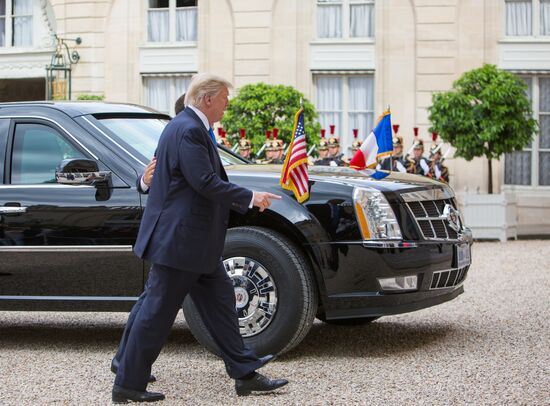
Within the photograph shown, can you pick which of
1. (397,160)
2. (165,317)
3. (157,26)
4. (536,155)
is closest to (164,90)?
(157,26)

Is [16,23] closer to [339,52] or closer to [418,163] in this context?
[339,52]

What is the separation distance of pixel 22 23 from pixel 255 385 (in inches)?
996

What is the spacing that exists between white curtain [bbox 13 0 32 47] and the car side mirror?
2338 cm

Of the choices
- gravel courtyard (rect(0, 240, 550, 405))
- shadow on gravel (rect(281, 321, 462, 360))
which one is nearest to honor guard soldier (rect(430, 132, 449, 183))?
gravel courtyard (rect(0, 240, 550, 405))

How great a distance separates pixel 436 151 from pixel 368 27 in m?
4.39

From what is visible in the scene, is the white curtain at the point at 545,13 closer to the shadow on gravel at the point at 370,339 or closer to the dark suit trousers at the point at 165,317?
the shadow on gravel at the point at 370,339

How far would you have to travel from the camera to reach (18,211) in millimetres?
7758

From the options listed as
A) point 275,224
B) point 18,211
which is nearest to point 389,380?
point 275,224

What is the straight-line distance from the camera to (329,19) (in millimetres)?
25797

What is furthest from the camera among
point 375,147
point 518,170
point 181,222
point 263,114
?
point 518,170

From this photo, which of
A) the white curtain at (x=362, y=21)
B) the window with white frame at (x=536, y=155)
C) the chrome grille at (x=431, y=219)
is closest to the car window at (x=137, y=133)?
the chrome grille at (x=431, y=219)

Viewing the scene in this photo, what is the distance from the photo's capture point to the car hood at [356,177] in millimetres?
7434

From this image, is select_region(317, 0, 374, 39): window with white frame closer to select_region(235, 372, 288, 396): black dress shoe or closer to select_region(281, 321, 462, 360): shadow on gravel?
select_region(281, 321, 462, 360): shadow on gravel

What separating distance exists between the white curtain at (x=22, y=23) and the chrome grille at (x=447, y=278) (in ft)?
78.3
